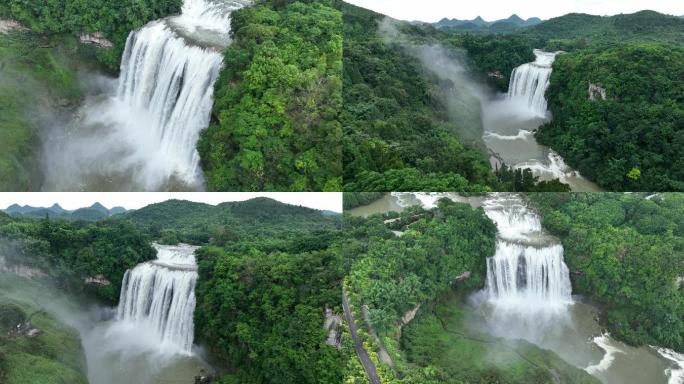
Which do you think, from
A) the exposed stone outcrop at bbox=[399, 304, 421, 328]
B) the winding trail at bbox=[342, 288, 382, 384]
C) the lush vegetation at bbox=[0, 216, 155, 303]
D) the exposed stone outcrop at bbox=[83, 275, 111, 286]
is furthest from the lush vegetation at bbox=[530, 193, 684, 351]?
the exposed stone outcrop at bbox=[83, 275, 111, 286]

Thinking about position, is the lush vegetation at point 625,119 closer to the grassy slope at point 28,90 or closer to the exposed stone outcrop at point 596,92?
the exposed stone outcrop at point 596,92

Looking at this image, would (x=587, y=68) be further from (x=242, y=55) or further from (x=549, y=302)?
(x=242, y=55)

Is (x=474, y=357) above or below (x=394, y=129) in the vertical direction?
below

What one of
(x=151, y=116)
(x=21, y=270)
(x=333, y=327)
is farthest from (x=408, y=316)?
(x=21, y=270)

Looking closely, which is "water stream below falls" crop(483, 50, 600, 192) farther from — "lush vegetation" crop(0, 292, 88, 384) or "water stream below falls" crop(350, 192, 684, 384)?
"lush vegetation" crop(0, 292, 88, 384)

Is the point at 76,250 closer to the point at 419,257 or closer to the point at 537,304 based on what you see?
the point at 419,257

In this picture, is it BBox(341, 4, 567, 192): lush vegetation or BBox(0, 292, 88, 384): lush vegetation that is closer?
BBox(0, 292, 88, 384): lush vegetation
